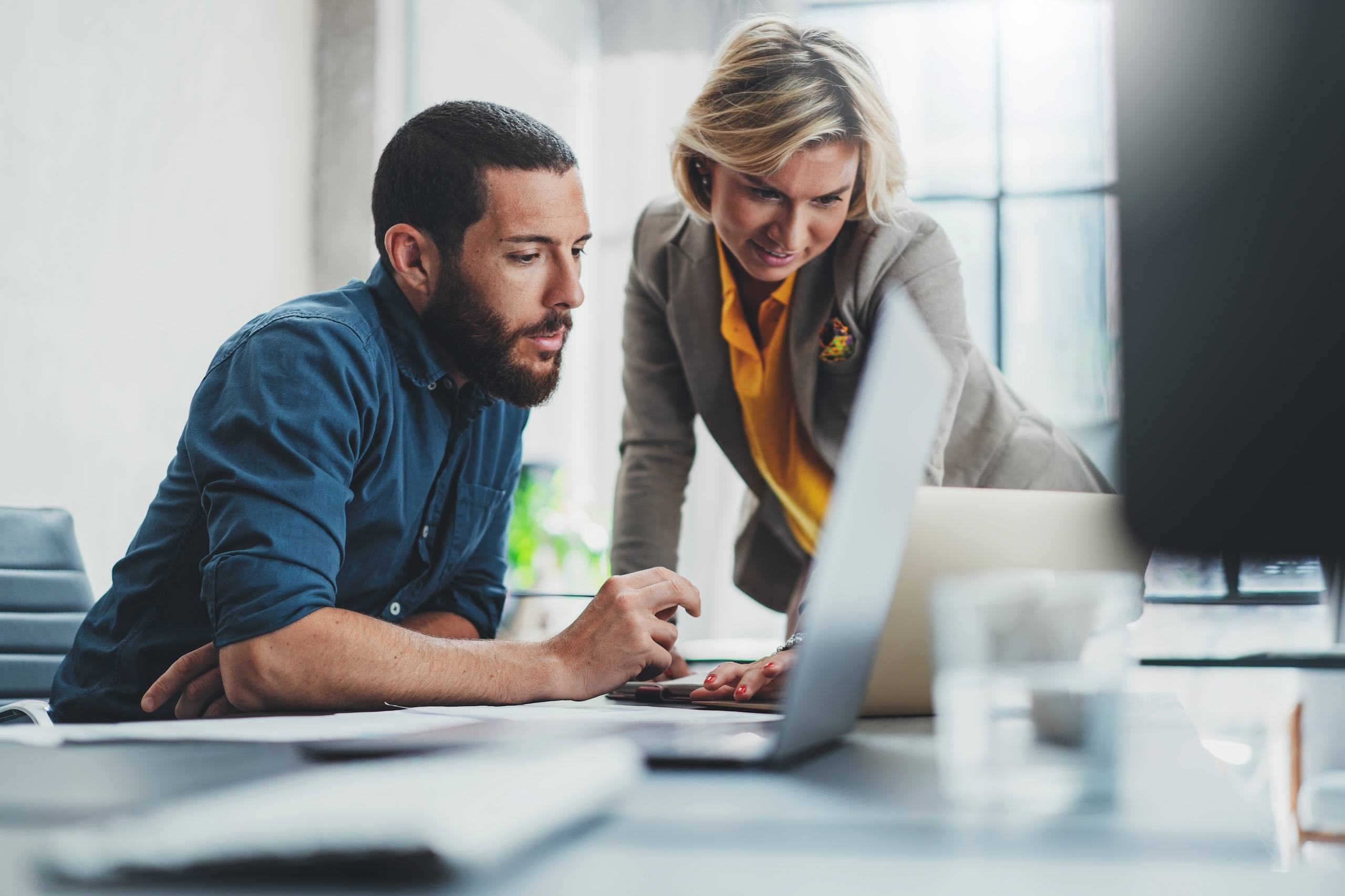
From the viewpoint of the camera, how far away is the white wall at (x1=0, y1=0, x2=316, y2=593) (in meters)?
2.40

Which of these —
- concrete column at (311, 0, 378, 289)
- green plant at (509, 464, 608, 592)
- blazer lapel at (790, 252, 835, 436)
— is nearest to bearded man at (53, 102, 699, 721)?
blazer lapel at (790, 252, 835, 436)

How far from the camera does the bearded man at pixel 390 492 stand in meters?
0.92

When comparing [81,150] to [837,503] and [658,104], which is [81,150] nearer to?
[658,104]

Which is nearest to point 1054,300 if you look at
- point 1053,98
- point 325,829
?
point 1053,98

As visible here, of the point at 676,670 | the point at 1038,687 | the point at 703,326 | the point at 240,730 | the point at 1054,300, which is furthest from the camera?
the point at 1054,300

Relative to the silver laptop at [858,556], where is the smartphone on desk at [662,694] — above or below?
below

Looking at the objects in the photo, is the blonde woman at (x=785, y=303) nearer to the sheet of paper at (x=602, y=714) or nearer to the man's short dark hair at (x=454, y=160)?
the man's short dark hair at (x=454, y=160)

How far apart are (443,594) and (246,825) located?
3.56ft

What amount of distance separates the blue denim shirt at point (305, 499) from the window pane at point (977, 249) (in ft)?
8.95

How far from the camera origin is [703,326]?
157cm

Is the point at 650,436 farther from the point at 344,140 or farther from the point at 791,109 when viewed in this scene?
the point at 344,140

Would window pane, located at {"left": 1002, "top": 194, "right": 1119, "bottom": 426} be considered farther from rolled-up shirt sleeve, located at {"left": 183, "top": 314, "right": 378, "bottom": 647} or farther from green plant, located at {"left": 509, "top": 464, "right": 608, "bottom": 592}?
rolled-up shirt sleeve, located at {"left": 183, "top": 314, "right": 378, "bottom": 647}

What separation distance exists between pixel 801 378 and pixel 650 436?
→ 0.27m

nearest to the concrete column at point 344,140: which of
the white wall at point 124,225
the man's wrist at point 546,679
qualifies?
the white wall at point 124,225
